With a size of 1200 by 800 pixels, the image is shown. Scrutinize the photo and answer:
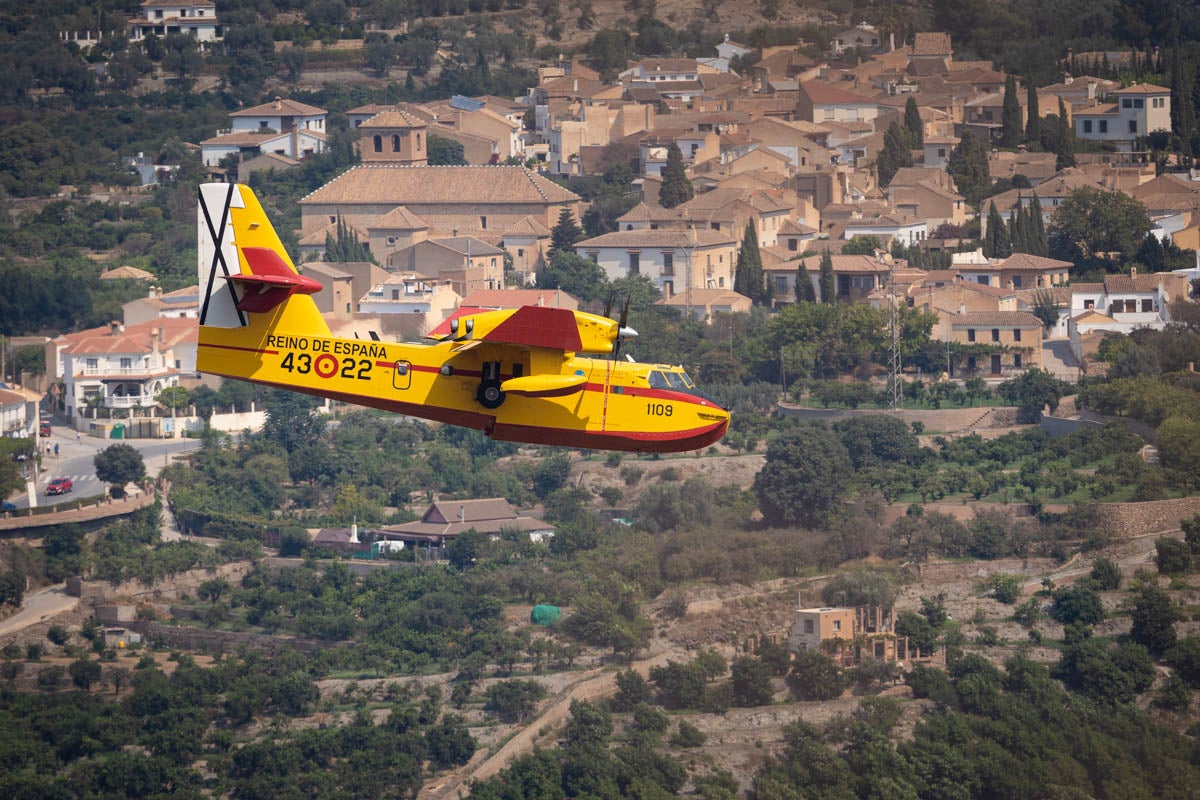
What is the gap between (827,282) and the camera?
2445 inches

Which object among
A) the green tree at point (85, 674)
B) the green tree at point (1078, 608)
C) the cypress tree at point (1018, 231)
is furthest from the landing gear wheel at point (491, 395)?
the cypress tree at point (1018, 231)

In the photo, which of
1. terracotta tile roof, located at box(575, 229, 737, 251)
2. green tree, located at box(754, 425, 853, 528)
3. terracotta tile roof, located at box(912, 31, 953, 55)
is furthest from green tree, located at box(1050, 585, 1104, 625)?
terracotta tile roof, located at box(912, 31, 953, 55)

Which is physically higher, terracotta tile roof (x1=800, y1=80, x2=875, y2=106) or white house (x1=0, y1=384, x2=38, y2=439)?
terracotta tile roof (x1=800, y1=80, x2=875, y2=106)

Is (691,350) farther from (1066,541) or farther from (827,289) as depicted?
(1066,541)

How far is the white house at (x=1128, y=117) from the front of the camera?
78.4 meters

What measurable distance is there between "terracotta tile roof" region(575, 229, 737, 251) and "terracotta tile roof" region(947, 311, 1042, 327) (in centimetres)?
993

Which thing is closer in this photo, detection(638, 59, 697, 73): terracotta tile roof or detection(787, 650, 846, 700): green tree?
detection(787, 650, 846, 700): green tree

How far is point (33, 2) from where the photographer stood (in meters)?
103

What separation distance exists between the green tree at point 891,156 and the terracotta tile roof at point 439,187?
9543 millimetres

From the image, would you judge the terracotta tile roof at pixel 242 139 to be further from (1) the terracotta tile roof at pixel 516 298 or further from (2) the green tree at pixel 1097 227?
(2) the green tree at pixel 1097 227

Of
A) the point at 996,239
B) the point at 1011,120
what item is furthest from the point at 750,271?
the point at 1011,120

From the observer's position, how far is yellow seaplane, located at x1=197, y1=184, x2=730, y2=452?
18484mm

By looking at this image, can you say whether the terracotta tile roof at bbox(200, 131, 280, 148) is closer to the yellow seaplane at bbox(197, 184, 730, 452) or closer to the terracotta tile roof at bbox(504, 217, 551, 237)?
the terracotta tile roof at bbox(504, 217, 551, 237)

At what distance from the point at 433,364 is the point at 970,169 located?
185ft
